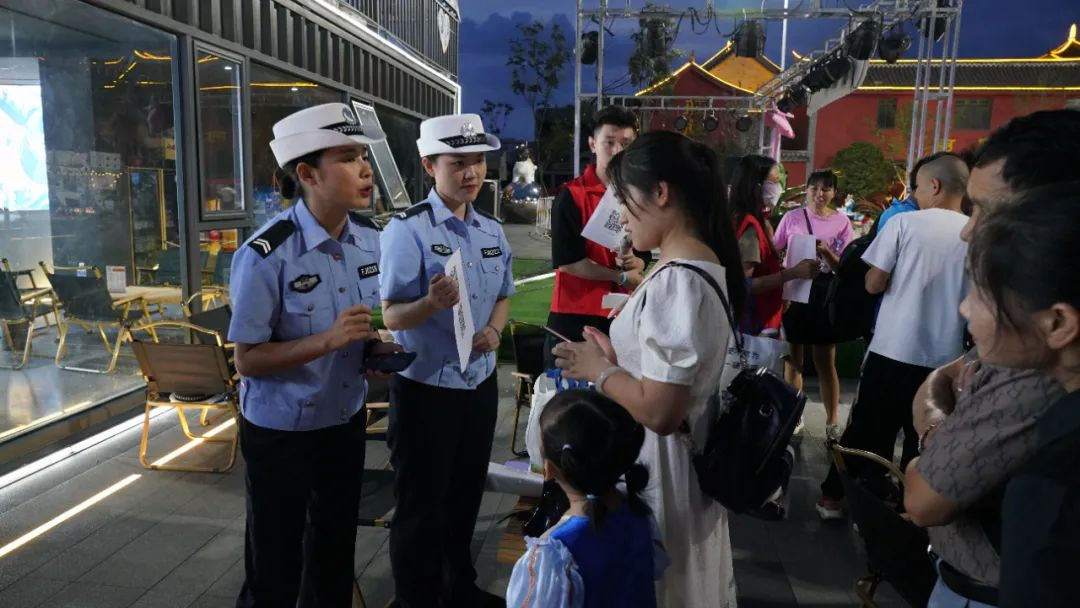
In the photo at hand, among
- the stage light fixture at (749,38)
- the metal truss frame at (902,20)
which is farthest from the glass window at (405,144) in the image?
the stage light fixture at (749,38)

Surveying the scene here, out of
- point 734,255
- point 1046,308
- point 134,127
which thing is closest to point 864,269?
point 734,255

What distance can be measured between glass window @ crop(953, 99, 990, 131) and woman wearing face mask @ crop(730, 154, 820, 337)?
2934 centimetres

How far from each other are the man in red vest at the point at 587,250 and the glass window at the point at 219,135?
4.03 m

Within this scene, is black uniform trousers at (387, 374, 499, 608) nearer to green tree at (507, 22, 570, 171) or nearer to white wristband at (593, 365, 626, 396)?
A: white wristband at (593, 365, 626, 396)

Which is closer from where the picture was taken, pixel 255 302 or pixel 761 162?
pixel 255 302

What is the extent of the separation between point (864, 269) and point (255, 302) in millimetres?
2735

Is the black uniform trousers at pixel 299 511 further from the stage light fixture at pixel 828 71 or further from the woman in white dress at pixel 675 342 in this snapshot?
the stage light fixture at pixel 828 71

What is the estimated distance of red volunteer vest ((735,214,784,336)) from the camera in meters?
3.70

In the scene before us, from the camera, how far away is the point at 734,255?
1.53m

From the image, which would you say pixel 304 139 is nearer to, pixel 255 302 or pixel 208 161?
pixel 255 302

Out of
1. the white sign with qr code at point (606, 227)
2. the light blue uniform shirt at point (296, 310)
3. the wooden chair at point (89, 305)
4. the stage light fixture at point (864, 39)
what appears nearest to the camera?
the light blue uniform shirt at point (296, 310)

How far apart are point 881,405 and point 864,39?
8.85m

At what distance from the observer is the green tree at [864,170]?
2208 centimetres

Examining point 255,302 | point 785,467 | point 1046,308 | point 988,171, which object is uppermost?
point 988,171
